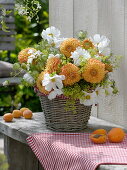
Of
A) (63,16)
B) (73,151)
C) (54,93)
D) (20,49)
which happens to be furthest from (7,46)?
(73,151)

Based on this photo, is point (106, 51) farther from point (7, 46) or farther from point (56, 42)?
point (7, 46)

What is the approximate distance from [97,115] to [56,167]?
0.77 meters

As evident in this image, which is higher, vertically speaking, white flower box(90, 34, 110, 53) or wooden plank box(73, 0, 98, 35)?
wooden plank box(73, 0, 98, 35)

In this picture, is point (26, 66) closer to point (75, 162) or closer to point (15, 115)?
point (15, 115)

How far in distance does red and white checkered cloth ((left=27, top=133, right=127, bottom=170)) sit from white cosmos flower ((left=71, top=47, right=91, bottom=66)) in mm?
337

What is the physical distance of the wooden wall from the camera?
2570 mm

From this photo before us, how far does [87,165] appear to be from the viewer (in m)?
1.94

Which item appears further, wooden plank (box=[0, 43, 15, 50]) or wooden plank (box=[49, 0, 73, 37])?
wooden plank (box=[0, 43, 15, 50])

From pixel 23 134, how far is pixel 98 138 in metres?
0.43

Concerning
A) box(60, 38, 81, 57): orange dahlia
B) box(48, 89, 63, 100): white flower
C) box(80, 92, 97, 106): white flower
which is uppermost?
box(60, 38, 81, 57): orange dahlia

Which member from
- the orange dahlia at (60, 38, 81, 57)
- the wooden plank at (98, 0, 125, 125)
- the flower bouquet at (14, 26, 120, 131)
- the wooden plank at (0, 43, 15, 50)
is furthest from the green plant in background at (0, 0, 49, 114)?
the orange dahlia at (60, 38, 81, 57)

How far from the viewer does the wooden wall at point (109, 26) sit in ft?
8.43

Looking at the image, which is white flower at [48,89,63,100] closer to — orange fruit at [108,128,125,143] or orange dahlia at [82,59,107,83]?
orange dahlia at [82,59,107,83]

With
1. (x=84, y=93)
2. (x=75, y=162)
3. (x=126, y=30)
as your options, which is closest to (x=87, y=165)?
(x=75, y=162)
